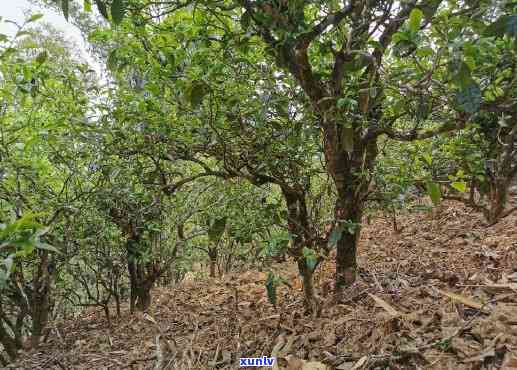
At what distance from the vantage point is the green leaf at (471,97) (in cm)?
109

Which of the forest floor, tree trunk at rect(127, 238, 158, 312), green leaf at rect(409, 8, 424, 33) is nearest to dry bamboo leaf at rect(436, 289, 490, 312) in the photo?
the forest floor

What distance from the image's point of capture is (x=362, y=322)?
195cm

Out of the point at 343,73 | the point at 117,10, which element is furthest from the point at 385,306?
the point at 117,10

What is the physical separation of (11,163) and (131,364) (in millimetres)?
1440

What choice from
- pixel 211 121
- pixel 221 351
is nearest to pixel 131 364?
pixel 221 351

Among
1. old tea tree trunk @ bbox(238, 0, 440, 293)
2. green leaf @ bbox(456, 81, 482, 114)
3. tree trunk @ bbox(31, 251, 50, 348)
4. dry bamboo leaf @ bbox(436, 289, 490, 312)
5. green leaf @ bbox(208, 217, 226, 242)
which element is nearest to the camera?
green leaf @ bbox(456, 81, 482, 114)

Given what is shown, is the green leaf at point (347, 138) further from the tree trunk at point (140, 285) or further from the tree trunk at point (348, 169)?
the tree trunk at point (140, 285)

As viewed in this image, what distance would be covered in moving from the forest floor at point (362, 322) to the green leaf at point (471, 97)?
837 mm

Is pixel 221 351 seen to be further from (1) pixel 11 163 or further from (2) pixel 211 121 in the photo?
(1) pixel 11 163

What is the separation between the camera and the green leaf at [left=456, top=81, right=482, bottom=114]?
3.58 ft

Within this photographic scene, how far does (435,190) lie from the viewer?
1.49m

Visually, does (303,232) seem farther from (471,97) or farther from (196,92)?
(471,97)

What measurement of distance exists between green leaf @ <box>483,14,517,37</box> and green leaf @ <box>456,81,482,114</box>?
0.46 ft

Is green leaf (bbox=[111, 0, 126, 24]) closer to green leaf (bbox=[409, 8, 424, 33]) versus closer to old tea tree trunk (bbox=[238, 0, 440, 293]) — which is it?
old tea tree trunk (bbox=[238, 0, 440, 293])
